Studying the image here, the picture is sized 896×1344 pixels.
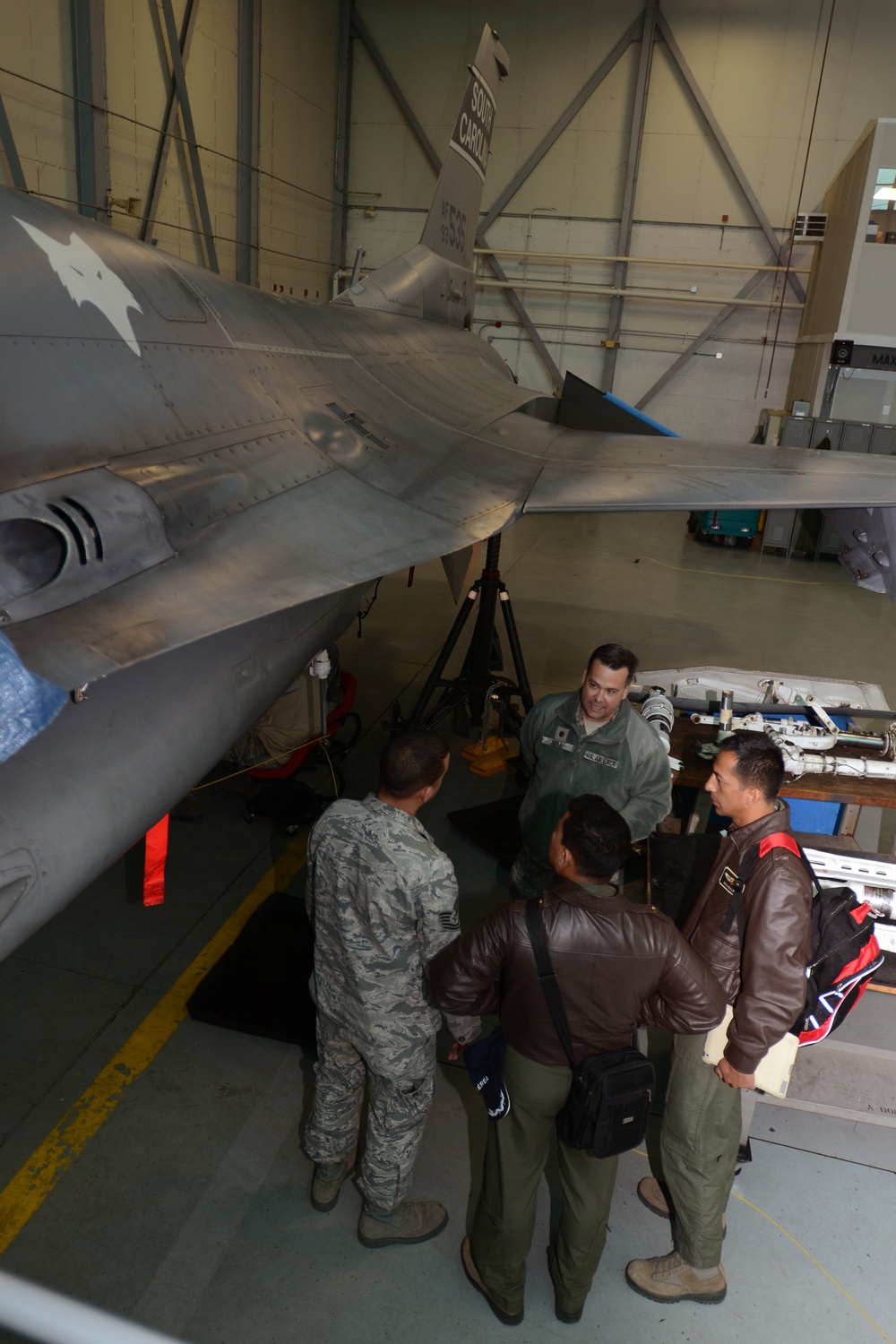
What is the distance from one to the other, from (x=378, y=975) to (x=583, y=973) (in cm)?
75

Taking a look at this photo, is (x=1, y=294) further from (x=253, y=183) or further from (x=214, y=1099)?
(x=253, y=183)

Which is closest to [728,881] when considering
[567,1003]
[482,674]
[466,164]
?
[567,1003]

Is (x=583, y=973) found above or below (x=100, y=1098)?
above

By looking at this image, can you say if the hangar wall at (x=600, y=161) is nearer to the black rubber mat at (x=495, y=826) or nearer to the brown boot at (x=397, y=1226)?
the black rubber mat at (x=495, y=826)

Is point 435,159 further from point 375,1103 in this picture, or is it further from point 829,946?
point 375,1103

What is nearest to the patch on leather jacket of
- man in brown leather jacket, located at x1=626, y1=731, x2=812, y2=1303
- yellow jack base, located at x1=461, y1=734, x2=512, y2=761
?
man in brown leather jacket, located at x1=626, y1=731, x2=812, y2=1303

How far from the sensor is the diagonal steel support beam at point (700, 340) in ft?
64.1

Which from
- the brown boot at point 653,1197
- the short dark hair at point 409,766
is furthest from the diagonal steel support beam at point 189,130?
the brown boot at point 653,1197

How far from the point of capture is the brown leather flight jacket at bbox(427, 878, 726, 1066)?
266cm

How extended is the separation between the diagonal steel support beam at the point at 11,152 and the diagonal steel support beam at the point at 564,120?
1196cm

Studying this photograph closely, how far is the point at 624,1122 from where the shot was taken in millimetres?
2697

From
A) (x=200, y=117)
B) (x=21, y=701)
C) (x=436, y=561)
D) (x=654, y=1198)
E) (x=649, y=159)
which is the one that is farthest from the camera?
(x=649, y=159)

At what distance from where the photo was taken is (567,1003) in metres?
2.70

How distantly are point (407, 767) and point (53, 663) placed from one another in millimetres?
1145
